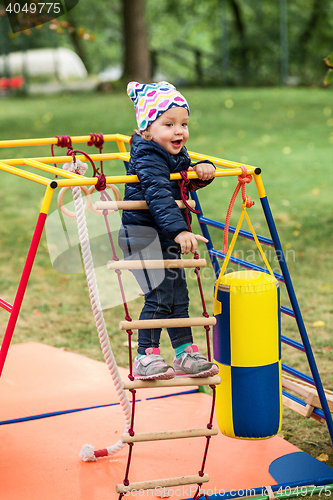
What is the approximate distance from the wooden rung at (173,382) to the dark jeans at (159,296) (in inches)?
10.4

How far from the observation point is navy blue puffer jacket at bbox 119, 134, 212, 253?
2.62 meters

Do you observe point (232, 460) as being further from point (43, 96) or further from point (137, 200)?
point (43, 96)

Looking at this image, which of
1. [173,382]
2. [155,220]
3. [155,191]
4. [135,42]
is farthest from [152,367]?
[135,42]

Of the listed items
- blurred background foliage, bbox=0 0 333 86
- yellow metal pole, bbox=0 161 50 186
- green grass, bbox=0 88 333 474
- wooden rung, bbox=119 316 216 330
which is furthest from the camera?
blurred background foliage, bbox=0 0 333 86

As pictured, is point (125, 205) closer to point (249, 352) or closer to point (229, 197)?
point (249, 352)

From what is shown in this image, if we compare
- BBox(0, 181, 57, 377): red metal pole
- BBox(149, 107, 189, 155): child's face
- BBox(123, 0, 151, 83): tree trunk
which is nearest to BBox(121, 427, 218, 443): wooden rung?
BBox(0, 181, 57, 377): red metal pole

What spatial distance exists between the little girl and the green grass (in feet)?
3.84

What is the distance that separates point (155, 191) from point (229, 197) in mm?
6429

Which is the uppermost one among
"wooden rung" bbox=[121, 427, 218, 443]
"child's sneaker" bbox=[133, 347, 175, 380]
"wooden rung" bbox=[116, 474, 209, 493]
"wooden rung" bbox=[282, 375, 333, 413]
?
"child's sneaker" bbox=[133, 347, 175, 380]

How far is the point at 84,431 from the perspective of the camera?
11.7 feet

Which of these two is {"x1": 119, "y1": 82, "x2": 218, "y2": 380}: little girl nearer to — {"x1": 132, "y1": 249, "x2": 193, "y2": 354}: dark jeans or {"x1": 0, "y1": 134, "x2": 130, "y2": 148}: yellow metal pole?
{"x1": 132, "y1": 249, "x2": 193, "y2": 354}: dark jeans

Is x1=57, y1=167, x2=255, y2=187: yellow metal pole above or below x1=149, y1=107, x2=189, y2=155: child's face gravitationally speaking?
below

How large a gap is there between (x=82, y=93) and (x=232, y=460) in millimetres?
17338

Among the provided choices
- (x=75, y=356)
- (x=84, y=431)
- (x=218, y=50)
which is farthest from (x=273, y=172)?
(x=218, y=50)
